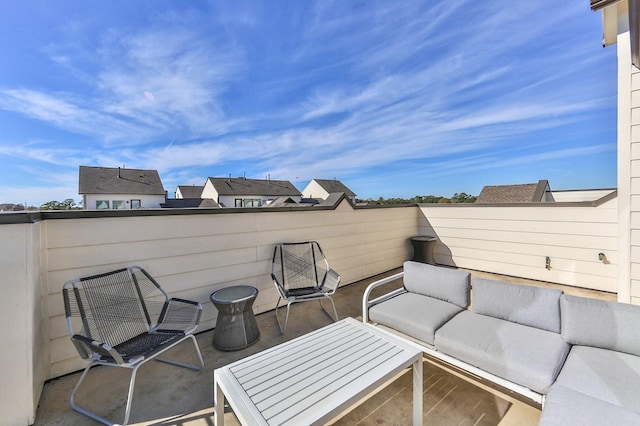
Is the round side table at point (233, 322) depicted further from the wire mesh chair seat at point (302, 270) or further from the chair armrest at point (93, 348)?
the chair armrest at point (93, 348)

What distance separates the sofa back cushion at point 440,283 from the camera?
7.59 ft

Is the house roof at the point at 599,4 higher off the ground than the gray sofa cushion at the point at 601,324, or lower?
higher

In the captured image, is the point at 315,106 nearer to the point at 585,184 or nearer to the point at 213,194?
the point at 585,184

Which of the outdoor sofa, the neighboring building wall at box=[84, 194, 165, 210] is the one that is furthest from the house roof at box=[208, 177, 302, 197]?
the outdoor sofa

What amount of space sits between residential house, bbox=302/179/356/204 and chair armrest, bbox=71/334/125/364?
77.2 ft

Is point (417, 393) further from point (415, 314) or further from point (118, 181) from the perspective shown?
point (118, 181)

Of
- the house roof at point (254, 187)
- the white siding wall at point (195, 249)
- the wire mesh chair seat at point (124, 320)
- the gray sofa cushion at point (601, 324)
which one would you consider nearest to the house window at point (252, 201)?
the house roof at point (254, 187)

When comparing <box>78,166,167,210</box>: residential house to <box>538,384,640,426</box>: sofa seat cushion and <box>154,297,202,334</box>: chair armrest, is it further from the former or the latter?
<box>538,384,640,426</box>: sofa seat cushion

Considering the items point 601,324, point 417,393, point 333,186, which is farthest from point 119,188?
point 601,324

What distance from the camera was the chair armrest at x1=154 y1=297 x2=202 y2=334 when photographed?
7.04 ft

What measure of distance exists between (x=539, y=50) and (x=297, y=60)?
5521 millimetres

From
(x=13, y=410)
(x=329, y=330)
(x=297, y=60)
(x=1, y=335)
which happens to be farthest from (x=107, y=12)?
(x=329, y=330)

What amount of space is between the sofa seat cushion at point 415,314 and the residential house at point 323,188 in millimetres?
22635

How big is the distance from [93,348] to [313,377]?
4.75 feet
